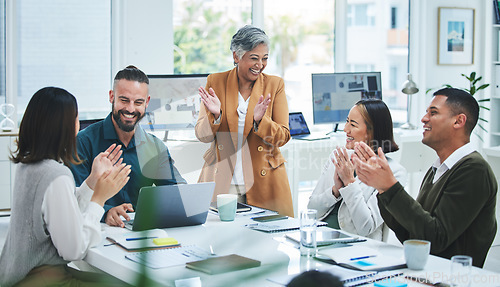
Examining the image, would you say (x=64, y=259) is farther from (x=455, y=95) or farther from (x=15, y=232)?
(x=455, y=95)

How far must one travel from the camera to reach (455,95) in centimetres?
228

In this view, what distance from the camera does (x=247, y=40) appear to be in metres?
2.92

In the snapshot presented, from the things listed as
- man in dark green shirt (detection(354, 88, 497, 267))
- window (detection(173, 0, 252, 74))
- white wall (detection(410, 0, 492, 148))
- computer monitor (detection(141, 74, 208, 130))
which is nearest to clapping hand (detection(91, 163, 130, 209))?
man in dark green shirt (detection(354, 88, 497, 267))

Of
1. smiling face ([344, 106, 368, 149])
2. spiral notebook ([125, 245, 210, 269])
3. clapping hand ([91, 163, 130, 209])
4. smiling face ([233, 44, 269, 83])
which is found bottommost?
spiral notebook ([125, 245, 210, 269])

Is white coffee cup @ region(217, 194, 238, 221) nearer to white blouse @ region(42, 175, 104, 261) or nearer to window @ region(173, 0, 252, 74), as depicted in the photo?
white blouse @ region(42, 175, 104, 261)

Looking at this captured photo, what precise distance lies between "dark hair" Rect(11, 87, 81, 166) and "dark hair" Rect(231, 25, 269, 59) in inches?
48.4

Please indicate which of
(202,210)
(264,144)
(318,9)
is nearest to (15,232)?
(202,210)

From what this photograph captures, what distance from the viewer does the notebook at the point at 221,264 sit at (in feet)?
4.81

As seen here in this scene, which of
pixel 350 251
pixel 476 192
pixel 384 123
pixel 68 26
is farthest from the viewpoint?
pixel 68 26

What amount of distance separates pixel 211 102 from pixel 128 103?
17.3 inches

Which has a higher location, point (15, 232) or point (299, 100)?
point (299, 100)

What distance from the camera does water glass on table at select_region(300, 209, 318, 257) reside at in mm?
1766

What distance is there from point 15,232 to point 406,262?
1.12m

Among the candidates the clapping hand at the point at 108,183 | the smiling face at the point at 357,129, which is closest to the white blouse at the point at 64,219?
the clapping hand at the point at 108,183
